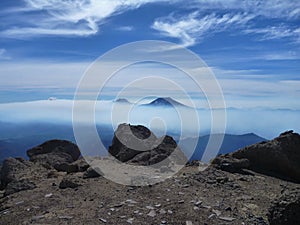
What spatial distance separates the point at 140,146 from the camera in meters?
17.9

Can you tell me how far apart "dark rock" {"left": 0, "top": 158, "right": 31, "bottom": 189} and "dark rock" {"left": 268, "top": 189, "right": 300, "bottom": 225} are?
10.8 meters

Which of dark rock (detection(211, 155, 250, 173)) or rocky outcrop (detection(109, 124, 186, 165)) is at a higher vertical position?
rocky outcrop (detection(109, 124, 186, 165))

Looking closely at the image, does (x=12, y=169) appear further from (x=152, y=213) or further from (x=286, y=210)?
(x=286, y=210)

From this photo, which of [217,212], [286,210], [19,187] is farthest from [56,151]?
[286,210]

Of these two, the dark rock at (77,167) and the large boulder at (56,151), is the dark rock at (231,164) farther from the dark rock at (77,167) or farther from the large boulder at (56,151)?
the large boulder at (56,151)

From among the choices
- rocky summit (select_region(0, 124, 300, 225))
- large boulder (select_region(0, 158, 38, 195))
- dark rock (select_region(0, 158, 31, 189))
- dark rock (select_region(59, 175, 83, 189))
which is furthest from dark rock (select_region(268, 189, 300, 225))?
dark rock (select_region(0, 158, 31, 189))

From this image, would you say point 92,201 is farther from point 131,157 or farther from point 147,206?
point 131,157

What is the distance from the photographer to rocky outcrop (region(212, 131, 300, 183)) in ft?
53.5

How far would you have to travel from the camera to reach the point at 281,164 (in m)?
16.4

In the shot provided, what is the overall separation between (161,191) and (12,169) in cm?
786

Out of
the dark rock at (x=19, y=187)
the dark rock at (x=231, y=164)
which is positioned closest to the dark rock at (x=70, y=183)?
the dark rock at (x=19, y=187)

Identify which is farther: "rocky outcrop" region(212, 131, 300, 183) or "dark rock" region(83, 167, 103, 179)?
"rocky outcrop" region(212, 131, 300, 183)

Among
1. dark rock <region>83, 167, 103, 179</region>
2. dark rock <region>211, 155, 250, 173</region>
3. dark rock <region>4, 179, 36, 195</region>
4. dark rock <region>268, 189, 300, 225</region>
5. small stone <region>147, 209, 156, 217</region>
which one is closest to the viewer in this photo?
dark rock <region>268, 189, 300, 225</region>

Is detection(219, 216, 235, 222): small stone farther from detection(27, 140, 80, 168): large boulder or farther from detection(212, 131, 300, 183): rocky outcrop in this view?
detection(27, 140, 80, 168): large boulder
